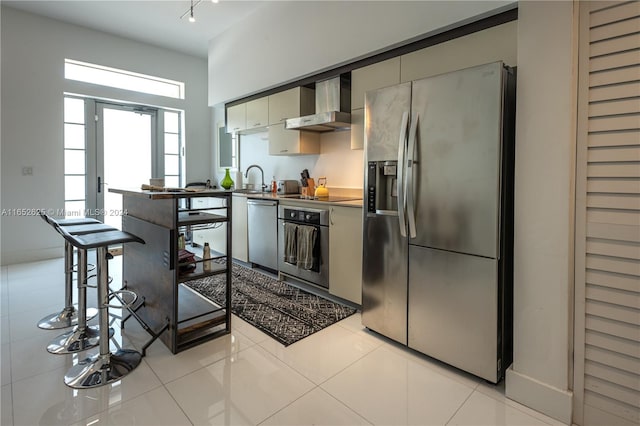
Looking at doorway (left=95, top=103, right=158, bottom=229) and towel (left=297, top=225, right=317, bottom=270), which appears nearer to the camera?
towel (left=297, top=225, right=317, bottom=270)

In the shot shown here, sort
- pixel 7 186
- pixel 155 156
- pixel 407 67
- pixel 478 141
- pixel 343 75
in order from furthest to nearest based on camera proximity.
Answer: pixel 155 156 → pixel 7 186 → pixel 343 75 → pixel 407 67 → pixel 478 141

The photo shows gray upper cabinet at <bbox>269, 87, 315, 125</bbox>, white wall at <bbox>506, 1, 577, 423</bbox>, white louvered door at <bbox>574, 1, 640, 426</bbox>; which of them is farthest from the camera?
gray upper cabinet at <bbox>269, 87, 315, 125</bbox>

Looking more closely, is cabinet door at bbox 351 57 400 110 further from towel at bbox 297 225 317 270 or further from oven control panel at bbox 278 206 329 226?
towel at bbox 297 225 317 270

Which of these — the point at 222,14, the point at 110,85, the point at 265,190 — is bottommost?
the point at 265,190

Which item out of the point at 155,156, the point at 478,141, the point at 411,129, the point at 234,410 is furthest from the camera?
the point at 155,156

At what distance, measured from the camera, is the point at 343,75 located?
348cm

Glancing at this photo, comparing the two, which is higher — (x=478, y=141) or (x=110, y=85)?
(x=110, y=85)

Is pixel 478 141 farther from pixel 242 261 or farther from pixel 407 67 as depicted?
pixel 242 261

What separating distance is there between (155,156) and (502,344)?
5.72 m

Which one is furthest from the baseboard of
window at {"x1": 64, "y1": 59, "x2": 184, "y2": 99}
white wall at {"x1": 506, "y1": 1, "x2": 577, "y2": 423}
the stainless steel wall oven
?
window at {"x1": 64, "y1": 59, "x2": 184, "y2": 99}

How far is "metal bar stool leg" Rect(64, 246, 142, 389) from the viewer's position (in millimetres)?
1938

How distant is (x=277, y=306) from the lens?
10.1 ft

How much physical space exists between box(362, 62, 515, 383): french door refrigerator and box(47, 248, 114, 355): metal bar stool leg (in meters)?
2.06

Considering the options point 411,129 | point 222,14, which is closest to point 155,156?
point 222,14
